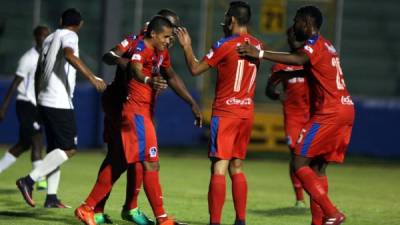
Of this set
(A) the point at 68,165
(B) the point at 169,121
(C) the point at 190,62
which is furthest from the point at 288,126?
(B) the point at 169,121

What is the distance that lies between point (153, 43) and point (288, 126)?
3.97 metres

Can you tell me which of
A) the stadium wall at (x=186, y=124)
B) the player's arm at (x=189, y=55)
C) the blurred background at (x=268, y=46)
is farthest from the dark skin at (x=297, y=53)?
the blurred background at (x=268, y=46)

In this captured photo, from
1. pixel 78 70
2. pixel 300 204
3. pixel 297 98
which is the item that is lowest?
pixel 300 204

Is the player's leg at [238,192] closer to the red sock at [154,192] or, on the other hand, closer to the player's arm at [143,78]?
the red sock at [154,192]

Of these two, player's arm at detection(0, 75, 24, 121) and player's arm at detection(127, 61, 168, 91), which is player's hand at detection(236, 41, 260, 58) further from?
player's arm at detection(0, 75, 24, 121)

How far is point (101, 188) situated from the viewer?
34.2 feet

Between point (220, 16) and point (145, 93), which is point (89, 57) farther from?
point (145, 93)

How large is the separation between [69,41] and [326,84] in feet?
9.68

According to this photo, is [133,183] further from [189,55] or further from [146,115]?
[189,55]

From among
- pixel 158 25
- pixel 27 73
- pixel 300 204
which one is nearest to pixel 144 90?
pixel 158 25

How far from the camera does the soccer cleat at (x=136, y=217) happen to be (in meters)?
10.7

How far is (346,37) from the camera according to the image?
90.3ft

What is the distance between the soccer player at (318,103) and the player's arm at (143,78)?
3.42 ft

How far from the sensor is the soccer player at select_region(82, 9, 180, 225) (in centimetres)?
1040
